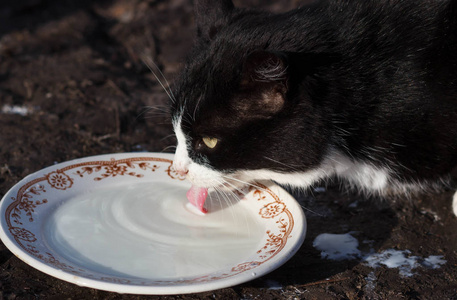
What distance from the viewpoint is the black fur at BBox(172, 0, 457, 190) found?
193 cm

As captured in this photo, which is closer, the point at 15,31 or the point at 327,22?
the point at 327,22

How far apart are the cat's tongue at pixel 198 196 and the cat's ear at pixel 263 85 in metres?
0.41

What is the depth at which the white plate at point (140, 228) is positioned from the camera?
5.68ft

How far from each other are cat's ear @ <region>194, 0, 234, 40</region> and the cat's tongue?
60 centimetres

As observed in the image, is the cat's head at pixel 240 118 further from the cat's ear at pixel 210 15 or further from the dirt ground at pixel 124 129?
the dirt ground at pixel 124 129

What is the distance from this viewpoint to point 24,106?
3.23 metres

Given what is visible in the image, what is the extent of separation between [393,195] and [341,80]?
872 mm

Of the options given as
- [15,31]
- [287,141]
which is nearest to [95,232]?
[287,141]

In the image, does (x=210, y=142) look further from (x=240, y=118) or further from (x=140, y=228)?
(x=140, y=228)

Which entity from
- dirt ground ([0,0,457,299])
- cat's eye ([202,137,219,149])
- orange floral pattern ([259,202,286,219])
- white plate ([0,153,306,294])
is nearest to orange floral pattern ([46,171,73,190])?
white plate ([0,153,306,294])

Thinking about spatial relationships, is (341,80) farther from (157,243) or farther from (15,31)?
(15,31)

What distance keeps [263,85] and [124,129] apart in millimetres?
1407

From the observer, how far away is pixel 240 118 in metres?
1.94

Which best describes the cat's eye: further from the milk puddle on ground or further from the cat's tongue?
Result: the milk puddle on ground
